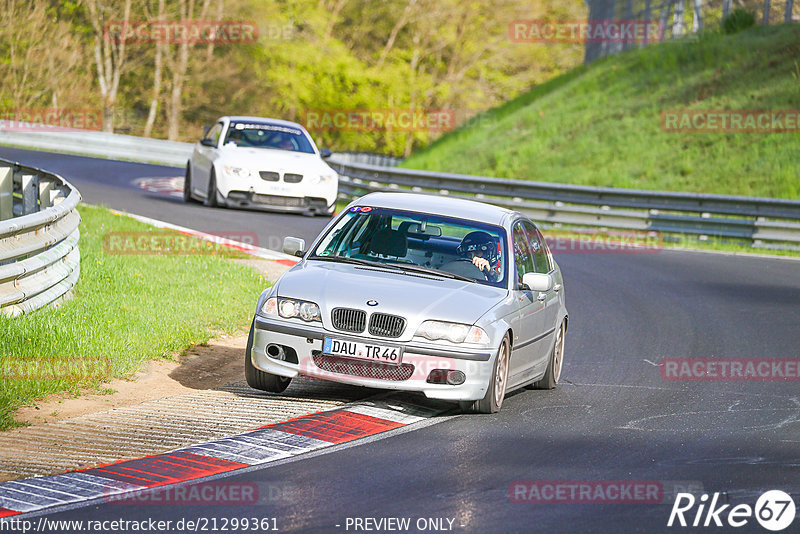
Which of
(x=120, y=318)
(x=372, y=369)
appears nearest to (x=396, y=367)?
(x=372, y=369)

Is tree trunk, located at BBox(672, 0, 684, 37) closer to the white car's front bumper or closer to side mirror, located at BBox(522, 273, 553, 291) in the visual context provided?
the white car's front bumper

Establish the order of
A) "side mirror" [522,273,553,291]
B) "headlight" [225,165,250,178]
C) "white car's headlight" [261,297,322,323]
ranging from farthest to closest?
"headlight" [225,165,250,178] → "side mirror" [522,273,553,291] → "white car's headlight" [261,297,322,323]

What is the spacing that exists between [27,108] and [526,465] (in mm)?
47112

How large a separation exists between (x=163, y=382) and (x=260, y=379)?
0.96m

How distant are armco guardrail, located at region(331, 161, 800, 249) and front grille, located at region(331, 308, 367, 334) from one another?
16.0 m

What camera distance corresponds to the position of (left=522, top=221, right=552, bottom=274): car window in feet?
32.6

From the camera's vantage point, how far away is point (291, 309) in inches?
324

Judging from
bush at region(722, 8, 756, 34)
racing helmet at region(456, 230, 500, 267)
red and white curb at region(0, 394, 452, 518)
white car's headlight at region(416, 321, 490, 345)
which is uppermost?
bush at region(722, 8, 756, 34)

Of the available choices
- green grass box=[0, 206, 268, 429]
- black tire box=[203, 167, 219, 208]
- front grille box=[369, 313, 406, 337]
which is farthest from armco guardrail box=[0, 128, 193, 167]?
front grille box=[369, 313, 406, 337]

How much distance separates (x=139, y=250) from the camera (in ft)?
49.2

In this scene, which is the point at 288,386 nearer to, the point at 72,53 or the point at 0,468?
the point at 0,468

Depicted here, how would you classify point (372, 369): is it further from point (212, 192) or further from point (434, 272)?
point (212, 192)

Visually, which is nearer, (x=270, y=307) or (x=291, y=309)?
(x=291, y=309)

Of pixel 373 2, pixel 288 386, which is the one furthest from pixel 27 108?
pixel 288 386
